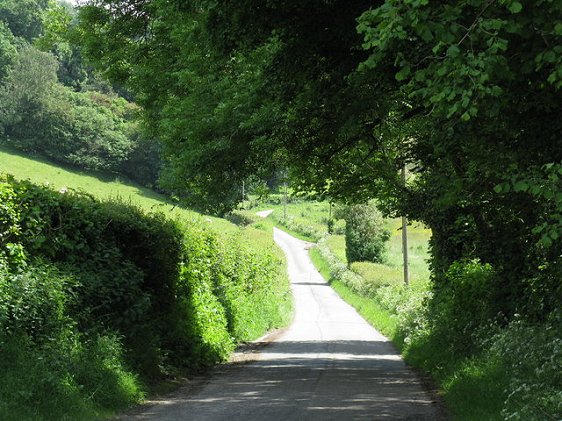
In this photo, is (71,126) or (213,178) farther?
(71,126)

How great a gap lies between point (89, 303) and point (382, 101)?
6014mm

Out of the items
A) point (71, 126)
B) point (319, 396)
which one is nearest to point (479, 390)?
point (319, 396)

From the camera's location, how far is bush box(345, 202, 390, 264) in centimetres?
6142

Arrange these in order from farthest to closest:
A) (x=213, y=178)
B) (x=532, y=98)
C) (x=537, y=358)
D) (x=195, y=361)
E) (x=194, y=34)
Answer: (x=195, y=361) → (x=213, y=178) → (x=194, y=34) → (x=537, y=358) → (x=532, y=98)

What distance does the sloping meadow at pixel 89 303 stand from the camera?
9.56 m

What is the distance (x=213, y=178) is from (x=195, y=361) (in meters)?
4.84

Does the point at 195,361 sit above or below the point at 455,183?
below

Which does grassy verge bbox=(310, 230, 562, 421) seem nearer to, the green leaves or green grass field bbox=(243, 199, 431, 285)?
the green leaves

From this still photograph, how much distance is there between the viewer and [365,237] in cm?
6456

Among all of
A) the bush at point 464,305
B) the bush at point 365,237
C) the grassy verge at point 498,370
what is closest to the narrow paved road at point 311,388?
the grassy verge at point 498,370

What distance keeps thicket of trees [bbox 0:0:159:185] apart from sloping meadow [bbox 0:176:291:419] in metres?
62.6

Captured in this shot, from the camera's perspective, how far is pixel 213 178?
14.8 m

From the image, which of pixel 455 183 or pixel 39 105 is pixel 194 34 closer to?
pixel 455 183

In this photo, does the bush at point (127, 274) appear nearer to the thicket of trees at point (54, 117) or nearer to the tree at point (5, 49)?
the thicket of trees at point (54, 117)
